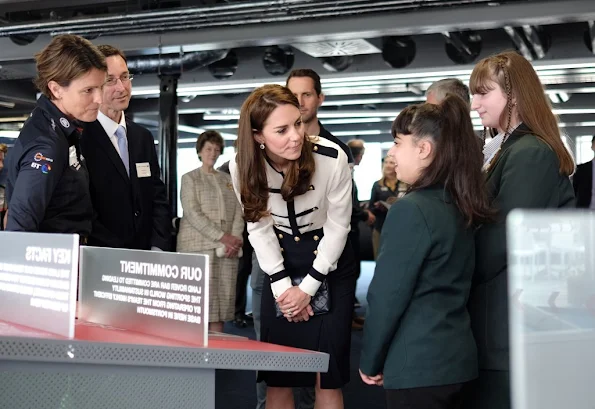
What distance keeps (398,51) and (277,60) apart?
126cm

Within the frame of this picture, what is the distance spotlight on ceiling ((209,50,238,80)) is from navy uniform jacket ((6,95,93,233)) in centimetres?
623

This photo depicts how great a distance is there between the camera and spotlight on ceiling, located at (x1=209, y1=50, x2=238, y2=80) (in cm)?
868

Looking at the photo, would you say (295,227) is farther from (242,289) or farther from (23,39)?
(23,39)

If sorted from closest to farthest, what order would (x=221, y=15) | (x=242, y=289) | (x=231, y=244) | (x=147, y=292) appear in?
(x=147, y=292) < (x=231, y=244) < (x=221, y=15) < (x=242, y=289)

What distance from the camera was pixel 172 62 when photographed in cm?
734

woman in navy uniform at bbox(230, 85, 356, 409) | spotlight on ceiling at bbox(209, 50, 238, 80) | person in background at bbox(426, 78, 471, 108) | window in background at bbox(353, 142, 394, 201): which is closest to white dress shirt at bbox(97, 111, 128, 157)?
woman in navy uniform at bbox(230, 85, 356, 409)

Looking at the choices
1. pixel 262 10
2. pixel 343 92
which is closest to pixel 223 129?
pixel 343 92

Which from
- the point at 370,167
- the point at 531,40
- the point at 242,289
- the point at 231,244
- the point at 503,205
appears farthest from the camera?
the point at 370,167

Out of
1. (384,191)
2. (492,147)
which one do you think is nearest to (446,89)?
(492,147)

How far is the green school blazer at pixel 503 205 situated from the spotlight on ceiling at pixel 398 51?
18.0 ft

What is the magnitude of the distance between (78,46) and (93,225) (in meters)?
0.68

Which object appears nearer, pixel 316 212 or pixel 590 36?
pixel 316 212

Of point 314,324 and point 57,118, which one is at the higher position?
point 57,118

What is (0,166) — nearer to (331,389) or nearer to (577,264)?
(331,389)
